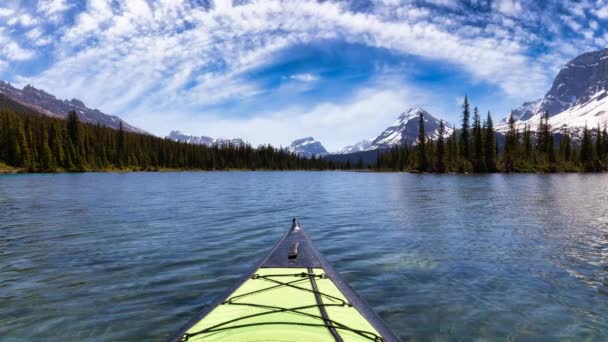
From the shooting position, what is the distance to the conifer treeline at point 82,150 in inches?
4102

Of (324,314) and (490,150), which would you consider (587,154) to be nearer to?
(490,150)

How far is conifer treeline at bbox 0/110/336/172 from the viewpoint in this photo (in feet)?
342

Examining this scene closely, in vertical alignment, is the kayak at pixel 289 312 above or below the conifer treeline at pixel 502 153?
below

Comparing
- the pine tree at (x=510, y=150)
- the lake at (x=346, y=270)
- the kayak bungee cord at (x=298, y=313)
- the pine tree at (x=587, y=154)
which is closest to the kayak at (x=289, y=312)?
the kayak bungee cord at (x=298, y=313)

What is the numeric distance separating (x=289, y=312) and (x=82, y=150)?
13964 cm

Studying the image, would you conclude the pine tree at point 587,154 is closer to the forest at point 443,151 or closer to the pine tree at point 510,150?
the forest at point 443,151

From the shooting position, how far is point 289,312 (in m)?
5.58

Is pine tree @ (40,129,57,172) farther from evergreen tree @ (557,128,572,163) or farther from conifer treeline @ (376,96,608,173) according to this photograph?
evergreen tree @ (557,128,572,163)

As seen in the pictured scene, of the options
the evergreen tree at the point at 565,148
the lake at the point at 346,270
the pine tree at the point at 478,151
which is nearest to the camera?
the lake at the point at 346,270

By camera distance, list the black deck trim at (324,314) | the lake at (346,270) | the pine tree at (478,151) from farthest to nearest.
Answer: the pine tree at (478,151)
the lake at (346,270)
the black deck trim at (324,314)

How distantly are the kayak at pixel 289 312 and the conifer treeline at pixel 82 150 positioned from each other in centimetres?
12406

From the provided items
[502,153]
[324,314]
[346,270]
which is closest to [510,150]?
[502,153]

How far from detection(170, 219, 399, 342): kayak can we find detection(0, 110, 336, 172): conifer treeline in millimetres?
124064

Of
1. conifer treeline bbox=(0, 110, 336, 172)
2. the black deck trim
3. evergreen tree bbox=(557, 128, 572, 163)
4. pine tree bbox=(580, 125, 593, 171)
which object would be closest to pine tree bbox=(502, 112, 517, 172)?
evergreen tree bbox=(557, 128, 572, 163)
